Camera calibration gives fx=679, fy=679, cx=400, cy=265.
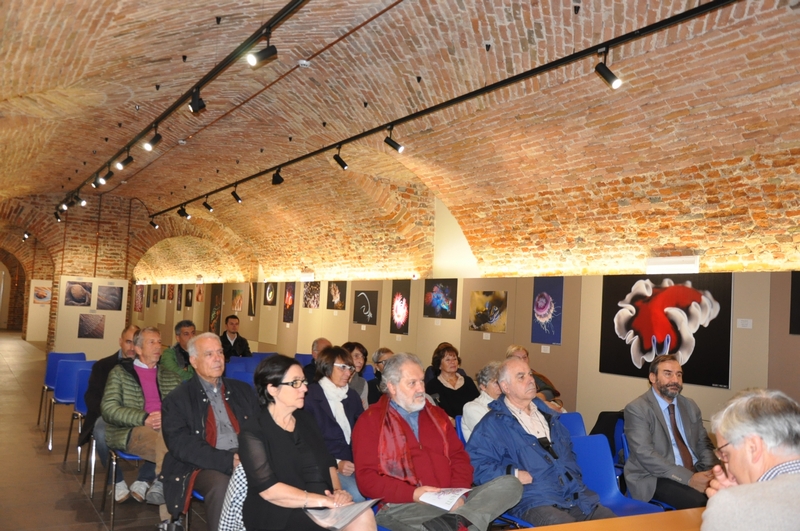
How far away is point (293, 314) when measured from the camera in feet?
48.9

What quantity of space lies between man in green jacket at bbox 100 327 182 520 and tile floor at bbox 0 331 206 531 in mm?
272

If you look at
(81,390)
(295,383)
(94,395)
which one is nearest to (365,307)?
(81,390)

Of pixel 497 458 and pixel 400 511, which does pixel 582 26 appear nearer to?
pixel 497 458

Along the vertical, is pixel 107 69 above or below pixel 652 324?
above

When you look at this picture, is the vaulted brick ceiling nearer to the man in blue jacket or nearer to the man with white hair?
the man in blue jacket

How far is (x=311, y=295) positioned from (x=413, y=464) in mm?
10919

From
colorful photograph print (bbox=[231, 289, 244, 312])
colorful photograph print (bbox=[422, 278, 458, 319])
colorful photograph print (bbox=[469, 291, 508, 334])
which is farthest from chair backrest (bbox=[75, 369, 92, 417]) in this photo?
colorful photograph print (bbox=[231, 289, 244, 312])

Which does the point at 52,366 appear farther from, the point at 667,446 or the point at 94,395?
the point at 667,446

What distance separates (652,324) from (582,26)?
3353 millimetres

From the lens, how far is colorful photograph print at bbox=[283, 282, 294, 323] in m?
15.0

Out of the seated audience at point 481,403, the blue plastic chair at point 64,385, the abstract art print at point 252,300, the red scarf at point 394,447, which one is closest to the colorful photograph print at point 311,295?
the abstract art print at point 252,300

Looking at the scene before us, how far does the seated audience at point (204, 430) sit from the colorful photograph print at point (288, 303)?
34.9ft

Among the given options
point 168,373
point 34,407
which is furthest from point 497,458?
point 34,407

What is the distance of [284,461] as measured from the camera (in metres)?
3.16
